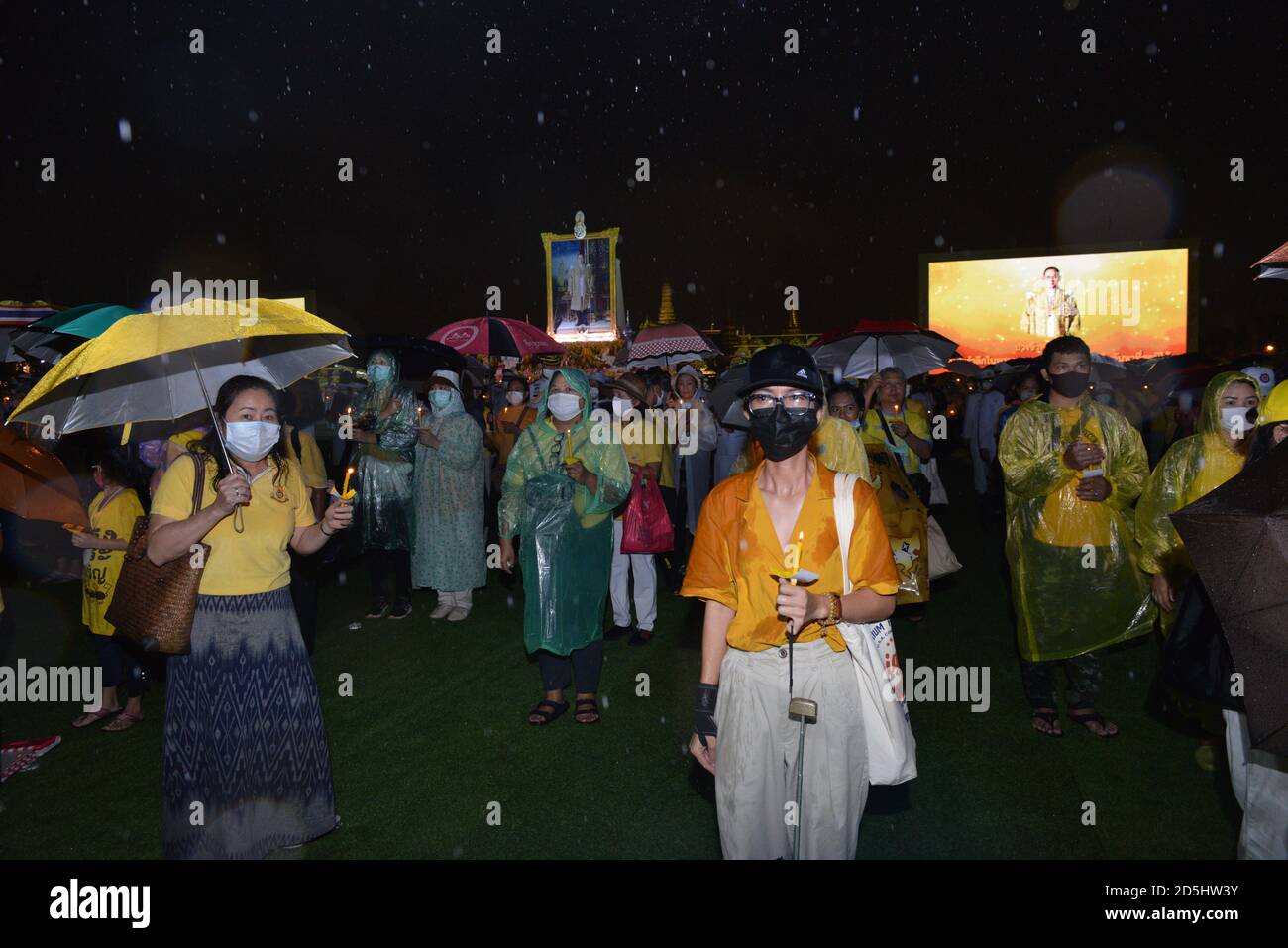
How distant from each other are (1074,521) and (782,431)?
299cm

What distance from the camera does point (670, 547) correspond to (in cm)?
668

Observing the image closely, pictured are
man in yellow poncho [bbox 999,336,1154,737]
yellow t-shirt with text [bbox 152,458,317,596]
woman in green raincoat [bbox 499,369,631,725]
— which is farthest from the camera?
woman in green raincoat [bbox 499,369,631,725]

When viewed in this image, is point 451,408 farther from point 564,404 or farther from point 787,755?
point 787,755

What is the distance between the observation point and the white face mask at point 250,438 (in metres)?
3.19

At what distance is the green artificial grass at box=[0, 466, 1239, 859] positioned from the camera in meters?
3.86

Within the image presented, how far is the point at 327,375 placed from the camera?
53.2 ft

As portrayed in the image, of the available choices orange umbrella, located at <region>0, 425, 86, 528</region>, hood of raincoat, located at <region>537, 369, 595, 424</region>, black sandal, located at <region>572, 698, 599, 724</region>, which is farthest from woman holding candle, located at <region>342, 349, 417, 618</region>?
orange umbrella, located at <region>0, 425, 86, 528</region>

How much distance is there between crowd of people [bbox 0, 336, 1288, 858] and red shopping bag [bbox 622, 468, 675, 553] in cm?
3

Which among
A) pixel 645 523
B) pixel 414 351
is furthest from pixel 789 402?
pixel 414 351

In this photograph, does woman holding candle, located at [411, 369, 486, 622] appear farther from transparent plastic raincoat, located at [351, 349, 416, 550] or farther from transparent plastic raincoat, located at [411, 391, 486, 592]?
transparent plastic raincoat, located at [351, 349, 416, 550]

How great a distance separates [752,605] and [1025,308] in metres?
27.9

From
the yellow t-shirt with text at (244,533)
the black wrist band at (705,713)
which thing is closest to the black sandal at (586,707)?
the yellow t-shirt with text at (244,533)
